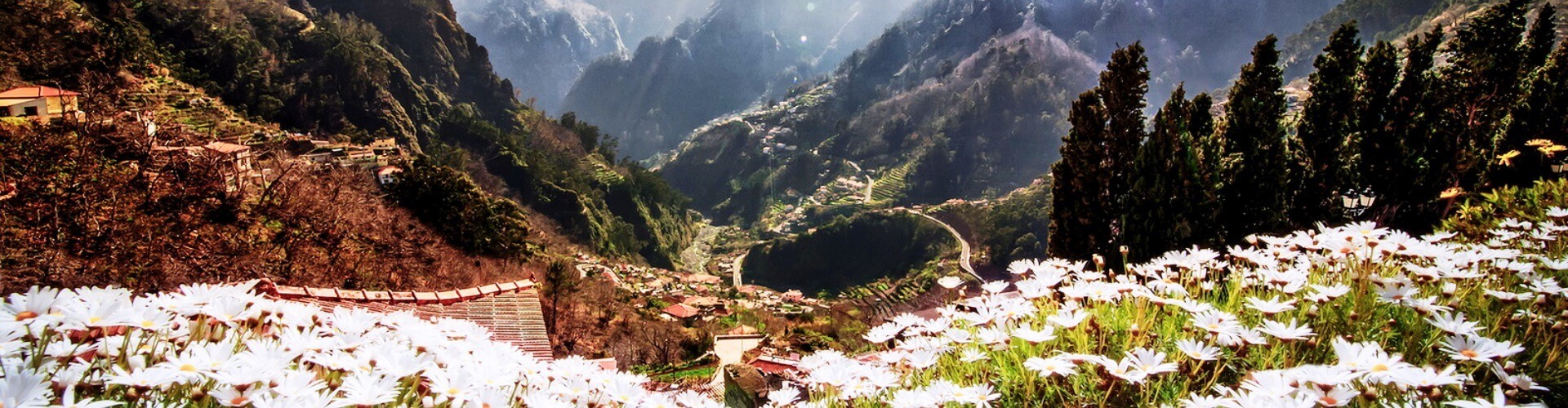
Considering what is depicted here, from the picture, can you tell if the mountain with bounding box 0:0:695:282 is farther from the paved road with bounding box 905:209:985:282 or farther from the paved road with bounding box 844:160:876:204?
the paved road with bounding box 905:209:985:282

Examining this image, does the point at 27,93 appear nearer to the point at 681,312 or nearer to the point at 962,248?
the point at 681,312

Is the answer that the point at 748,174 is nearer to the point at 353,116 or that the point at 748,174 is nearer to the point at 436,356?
the point at 353,116

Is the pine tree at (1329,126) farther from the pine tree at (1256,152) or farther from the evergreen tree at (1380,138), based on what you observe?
the pine tree at (1256,152)

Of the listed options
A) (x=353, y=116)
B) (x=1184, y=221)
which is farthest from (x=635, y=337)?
(x=353, y=116)

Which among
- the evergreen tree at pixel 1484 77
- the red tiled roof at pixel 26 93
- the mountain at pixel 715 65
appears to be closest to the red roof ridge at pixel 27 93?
the red tiled roof at pixel 26 93

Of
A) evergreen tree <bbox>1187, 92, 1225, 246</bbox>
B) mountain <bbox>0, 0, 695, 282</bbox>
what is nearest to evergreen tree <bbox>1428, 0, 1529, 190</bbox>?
evergreen tree <bbox>1187, 92, 1225, 246</bbox>
